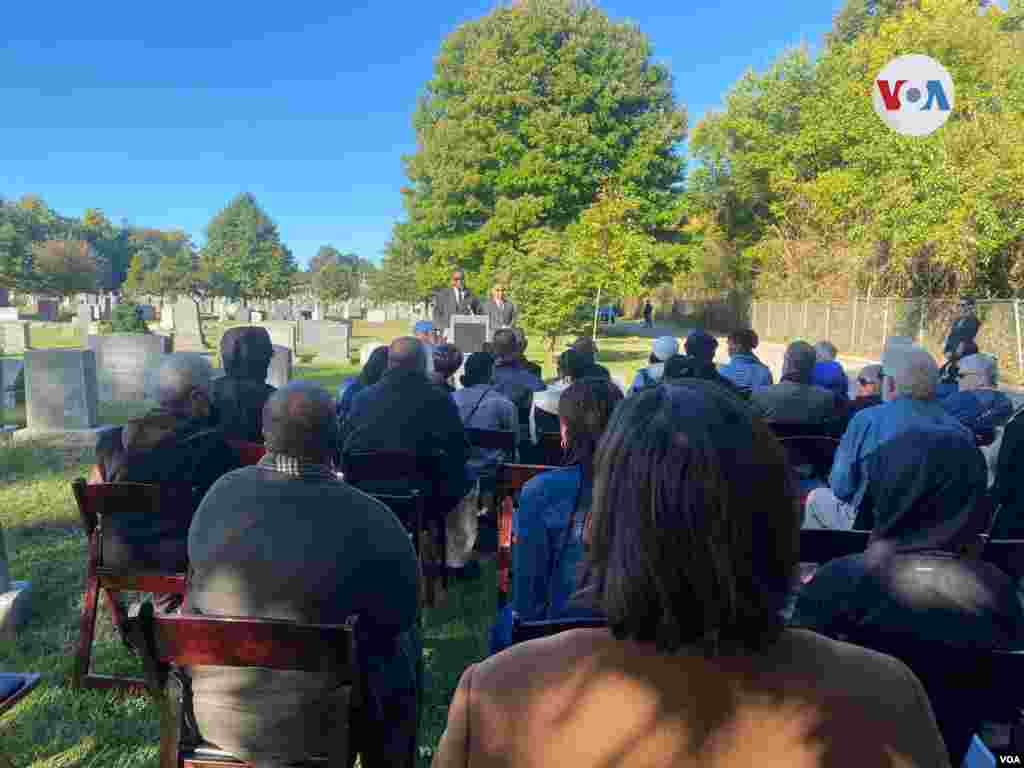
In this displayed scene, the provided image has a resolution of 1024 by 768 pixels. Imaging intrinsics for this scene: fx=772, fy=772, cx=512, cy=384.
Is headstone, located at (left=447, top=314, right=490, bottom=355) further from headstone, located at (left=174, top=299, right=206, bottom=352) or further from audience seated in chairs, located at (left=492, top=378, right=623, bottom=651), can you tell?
audience seated in chairs, located at (left=492, top=378, right=623, bottom=651)

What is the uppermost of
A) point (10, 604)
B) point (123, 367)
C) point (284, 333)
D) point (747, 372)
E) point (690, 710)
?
point (690, 710)

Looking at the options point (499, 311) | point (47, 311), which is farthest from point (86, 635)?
point (47, 311)

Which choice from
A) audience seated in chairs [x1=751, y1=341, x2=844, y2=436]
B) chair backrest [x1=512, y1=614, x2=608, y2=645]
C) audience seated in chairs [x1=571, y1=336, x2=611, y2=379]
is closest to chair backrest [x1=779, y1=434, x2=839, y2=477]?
audience seated in chairs [x1=751, y1=341, x2=844, y2=436]

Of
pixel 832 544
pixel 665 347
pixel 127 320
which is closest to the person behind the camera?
pixel 832 544

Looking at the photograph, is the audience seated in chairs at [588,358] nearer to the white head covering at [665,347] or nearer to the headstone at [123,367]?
the white head covering at [665,347]

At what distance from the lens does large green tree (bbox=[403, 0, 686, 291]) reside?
32.2 meters

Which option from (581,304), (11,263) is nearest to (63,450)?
(581,304)

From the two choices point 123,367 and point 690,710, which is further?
point 123,367

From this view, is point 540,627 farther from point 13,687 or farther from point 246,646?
point 13,687

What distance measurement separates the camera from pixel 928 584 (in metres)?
2.41

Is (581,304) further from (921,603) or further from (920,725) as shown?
(920,725)

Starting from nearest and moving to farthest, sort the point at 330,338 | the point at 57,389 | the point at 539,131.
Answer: the point at 57,389, the point at 330,338, the point at 539,131

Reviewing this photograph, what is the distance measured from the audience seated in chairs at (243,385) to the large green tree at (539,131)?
82.1 feet

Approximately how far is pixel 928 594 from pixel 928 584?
0.03 m
